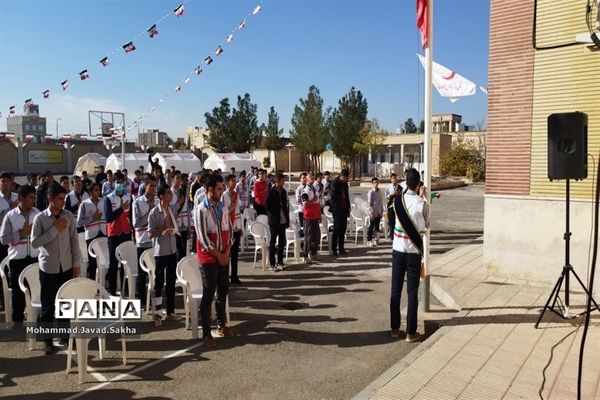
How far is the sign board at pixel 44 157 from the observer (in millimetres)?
53375

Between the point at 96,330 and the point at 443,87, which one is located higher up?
the point at 443,87

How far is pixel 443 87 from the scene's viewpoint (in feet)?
37.3

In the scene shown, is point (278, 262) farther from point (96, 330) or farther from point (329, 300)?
point (96, 330)

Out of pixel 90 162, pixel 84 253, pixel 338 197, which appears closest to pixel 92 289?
pixel 84 253

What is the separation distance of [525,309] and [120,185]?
276 inches

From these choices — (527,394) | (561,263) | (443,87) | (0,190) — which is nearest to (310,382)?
(527,394)

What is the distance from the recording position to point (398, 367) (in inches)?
186

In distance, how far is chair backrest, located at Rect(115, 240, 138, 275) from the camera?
6.99 metres

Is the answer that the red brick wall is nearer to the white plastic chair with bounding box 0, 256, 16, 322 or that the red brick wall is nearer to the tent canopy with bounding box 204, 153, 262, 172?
the white plastic chair with bounding box 0, 256, 16, 322

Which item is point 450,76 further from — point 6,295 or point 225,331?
point 6,295

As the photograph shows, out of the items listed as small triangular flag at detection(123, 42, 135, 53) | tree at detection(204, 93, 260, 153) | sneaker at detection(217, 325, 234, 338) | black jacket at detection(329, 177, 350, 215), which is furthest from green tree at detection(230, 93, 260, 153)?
sneaker at detection(217, 325, 234, 338)

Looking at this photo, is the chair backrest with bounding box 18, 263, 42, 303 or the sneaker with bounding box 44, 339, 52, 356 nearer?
the sneaker with bounding box 44, 339, 52, 356

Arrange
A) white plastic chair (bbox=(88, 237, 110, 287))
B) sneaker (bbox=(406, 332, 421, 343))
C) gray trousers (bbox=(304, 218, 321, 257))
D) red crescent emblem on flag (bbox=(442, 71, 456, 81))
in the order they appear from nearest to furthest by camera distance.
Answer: sneaker (bbox=(406, 332, 421, 343)), white plastic chair (bbox=(88, 237, 110, 287)), gray trousers (bbox=(304, 218, 321, 257)), red crescent emblem on flag (bbox=(442, 71, 456, 81))

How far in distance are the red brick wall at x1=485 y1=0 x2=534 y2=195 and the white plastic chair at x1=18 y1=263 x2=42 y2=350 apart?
24.4ft
